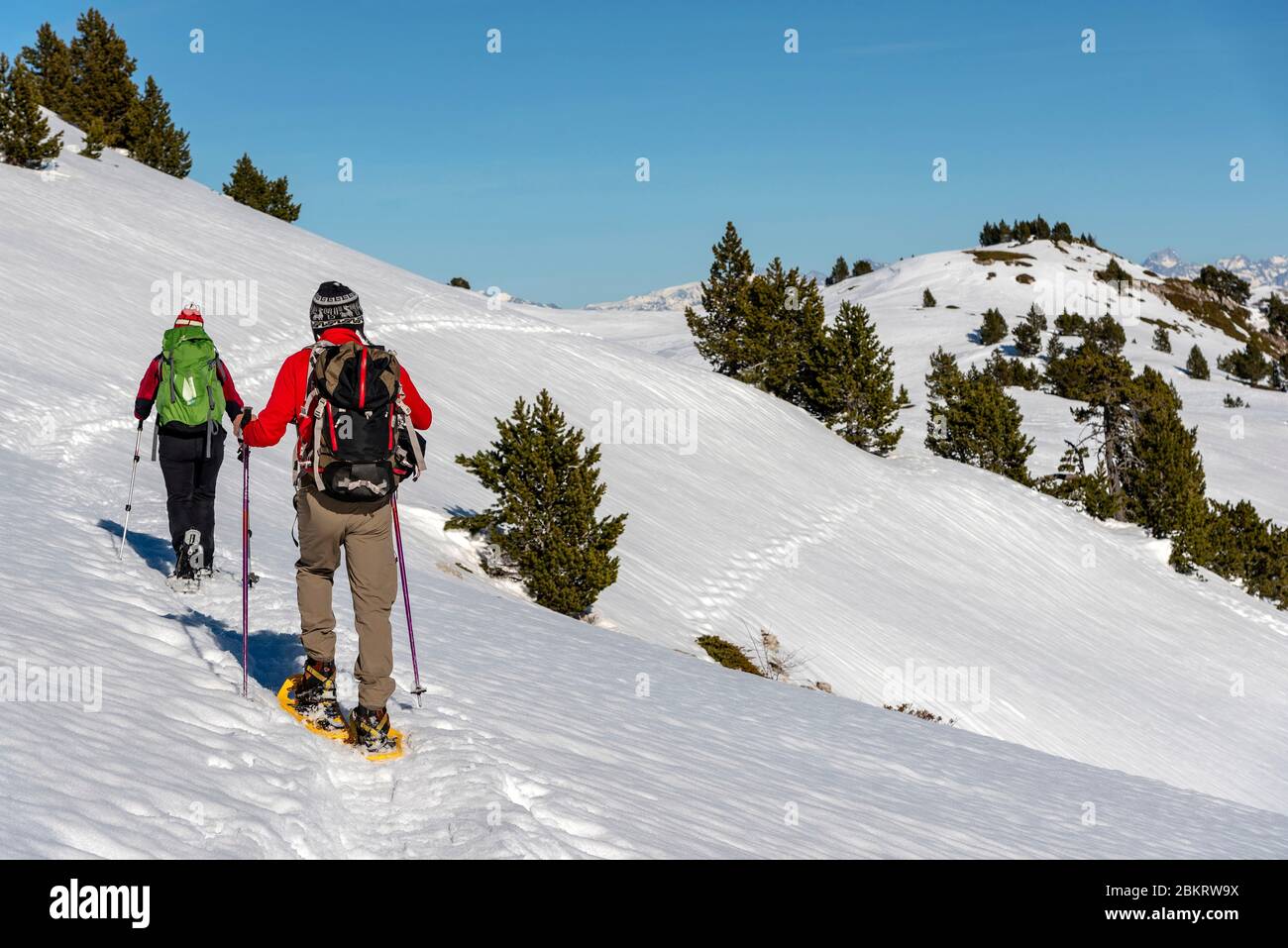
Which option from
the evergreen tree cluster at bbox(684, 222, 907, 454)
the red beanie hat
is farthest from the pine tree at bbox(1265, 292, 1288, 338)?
the red beanie hat

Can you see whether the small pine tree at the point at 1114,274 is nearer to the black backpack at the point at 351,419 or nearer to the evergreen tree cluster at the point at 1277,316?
the evergreen tree cluster at the point at 1277,316

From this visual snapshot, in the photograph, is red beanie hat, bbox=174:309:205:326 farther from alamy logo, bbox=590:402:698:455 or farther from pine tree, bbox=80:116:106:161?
pine tree, bbox=80:116:106:161

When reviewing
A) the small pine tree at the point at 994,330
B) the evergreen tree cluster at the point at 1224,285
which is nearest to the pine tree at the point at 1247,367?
the small pine tree at the point at 994,330

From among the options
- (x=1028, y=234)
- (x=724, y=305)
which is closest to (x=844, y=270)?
(x=1028, y=234)

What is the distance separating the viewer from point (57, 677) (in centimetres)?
585

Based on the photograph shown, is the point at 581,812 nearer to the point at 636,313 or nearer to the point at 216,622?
the point at 216,622

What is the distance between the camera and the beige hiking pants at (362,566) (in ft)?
18.6

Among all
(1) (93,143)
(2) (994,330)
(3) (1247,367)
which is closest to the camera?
(1) (93,143)

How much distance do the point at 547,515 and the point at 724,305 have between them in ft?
86.1

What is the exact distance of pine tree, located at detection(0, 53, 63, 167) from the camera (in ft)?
101

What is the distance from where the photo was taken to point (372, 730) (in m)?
5.89
